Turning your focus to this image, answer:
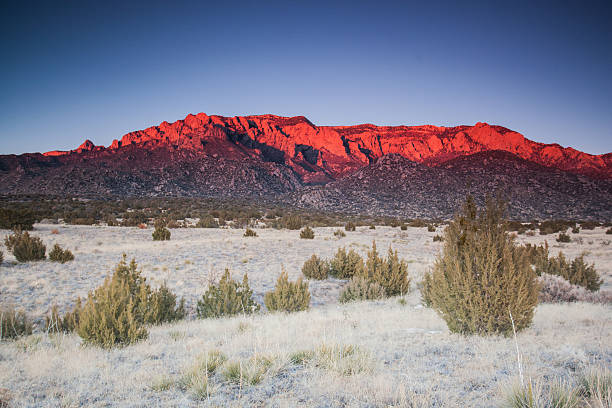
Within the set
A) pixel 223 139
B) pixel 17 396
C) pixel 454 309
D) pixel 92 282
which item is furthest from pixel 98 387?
pixel 223 139

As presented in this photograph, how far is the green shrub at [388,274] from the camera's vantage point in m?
10.3

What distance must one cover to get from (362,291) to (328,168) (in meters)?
92.3

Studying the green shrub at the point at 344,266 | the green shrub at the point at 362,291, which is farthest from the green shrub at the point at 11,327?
the green shrub at the point at 344,266

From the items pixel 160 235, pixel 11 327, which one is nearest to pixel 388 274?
pixel 11 327

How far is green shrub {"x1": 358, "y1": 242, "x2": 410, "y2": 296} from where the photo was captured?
10.3 m

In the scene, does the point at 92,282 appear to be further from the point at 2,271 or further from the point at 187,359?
the point at 187,359

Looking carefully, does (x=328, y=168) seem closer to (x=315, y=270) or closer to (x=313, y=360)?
(x=315, y=270)

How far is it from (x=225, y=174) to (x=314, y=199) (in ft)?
79.9

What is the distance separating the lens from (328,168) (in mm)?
101188

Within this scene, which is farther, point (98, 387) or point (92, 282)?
point (92, 282)

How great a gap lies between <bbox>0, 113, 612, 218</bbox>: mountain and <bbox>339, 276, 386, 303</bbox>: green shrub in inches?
1242

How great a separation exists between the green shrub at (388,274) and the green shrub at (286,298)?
7.99 ft

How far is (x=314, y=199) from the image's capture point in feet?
188

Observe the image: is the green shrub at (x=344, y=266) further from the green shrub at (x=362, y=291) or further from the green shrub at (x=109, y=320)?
the green shrub at (x=109, y=320)
